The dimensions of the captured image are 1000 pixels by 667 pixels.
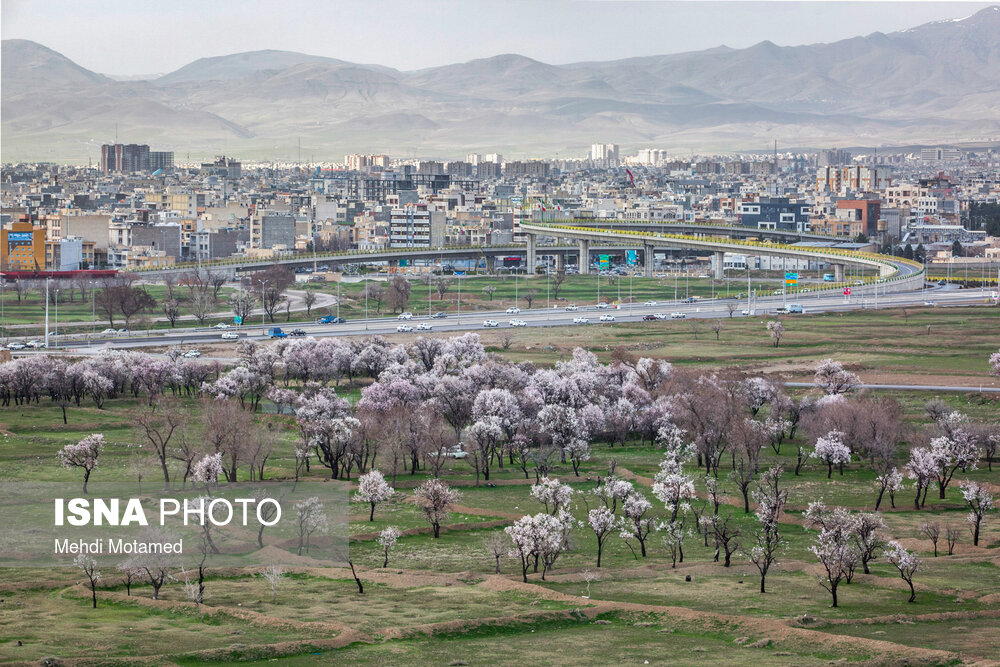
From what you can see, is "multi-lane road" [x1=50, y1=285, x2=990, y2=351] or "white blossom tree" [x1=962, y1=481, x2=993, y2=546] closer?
"white blossom tree" [x1=962, y1=481, x2=993, y2=546]

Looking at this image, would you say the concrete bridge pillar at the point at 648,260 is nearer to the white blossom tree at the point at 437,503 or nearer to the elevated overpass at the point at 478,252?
the elevated overpass at the point at 478,252

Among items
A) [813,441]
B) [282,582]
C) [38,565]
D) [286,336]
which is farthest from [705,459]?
[286,336]

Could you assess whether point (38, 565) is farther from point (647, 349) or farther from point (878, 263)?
point (878, 263)

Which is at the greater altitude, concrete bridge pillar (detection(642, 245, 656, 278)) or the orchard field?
concrete bridge pillar (detection(642, 245, 656, 278))

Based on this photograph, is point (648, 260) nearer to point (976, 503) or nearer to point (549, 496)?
point (549, 496)

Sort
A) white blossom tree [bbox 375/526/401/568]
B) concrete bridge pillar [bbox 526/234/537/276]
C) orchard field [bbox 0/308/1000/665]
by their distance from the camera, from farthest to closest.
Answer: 1. concrete bridge pillar [bbox 526/234/537/276]
2. white blossom tree [bbox 375/526/401/568]
3. orchard field [bbox 0/308/1000/665]

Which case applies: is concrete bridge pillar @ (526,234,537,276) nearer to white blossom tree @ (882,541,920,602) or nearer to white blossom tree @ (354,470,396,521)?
white blossom tree @ (354,470,396,521)

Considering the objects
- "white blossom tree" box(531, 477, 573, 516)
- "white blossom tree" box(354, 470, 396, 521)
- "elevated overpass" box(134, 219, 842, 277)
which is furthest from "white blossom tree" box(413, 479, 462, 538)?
"elevated overpass" box(134, 219, 842, 277)
